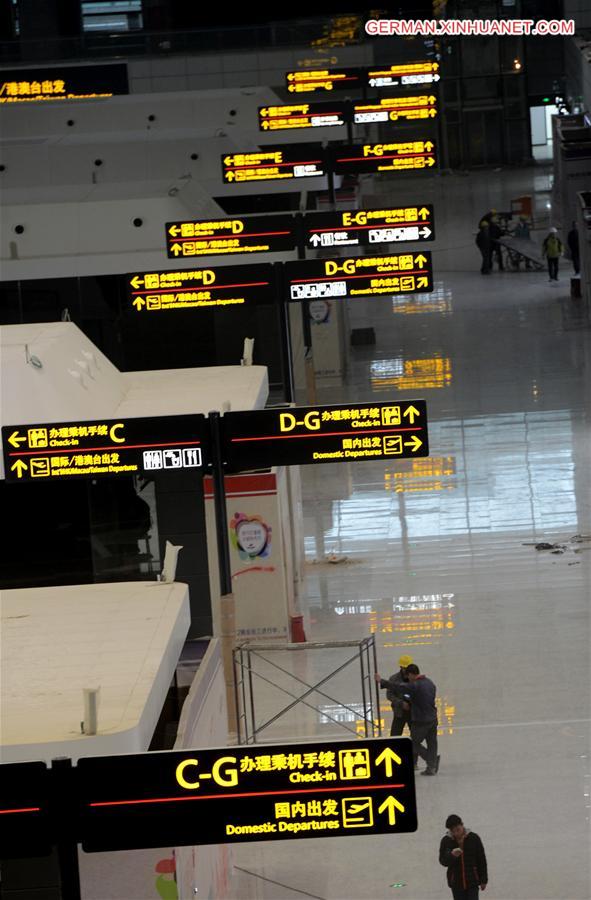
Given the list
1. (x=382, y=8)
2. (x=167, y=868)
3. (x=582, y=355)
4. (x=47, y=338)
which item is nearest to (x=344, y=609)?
(x=47, y=338)

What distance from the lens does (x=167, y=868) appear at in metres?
7.59

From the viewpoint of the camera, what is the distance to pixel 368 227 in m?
19.5

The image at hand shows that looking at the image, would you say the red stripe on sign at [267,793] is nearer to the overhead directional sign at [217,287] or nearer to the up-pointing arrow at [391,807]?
the up-pointing arrow at [391,807]

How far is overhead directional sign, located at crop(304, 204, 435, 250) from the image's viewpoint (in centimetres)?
1944

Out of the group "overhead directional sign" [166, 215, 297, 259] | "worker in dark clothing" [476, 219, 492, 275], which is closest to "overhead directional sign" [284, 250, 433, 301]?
"overhead directional sign" [166, 215, 297, 259]

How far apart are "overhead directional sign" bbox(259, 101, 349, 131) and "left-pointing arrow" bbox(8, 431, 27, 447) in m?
18.2

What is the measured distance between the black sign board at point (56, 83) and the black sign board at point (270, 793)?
30.0m

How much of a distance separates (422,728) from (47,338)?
4.78 metres

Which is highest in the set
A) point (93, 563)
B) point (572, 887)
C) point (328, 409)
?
point (328, 409)

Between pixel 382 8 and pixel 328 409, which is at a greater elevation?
pixel 382 8

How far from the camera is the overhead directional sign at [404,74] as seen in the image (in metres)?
31.8

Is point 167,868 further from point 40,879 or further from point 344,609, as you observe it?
point 344,609

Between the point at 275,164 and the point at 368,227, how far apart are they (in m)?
6.43

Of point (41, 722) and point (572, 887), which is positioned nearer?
point (41, 722)
